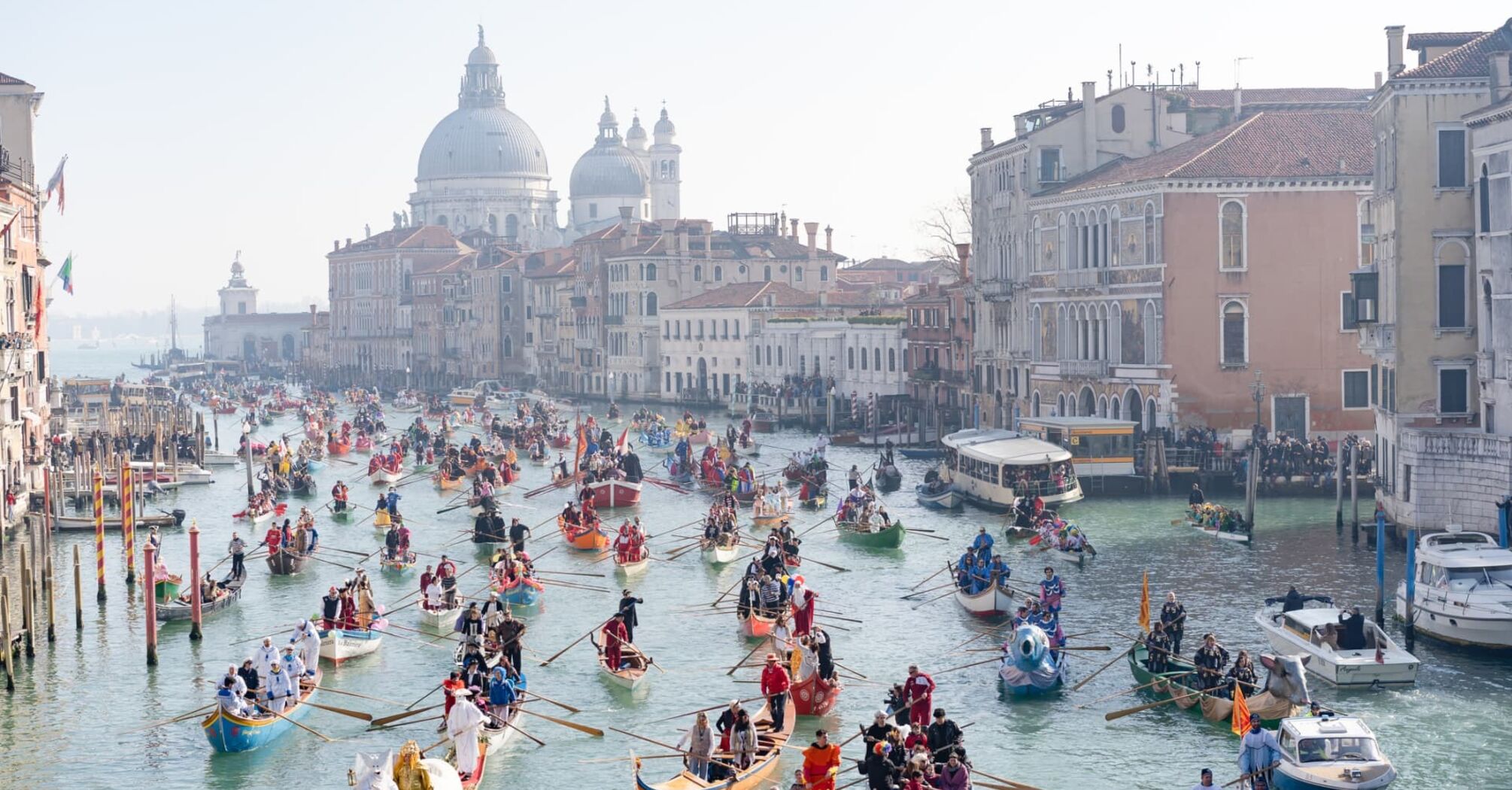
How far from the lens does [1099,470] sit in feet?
182

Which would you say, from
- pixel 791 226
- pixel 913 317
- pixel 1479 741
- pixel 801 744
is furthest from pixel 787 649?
pixel 791 226

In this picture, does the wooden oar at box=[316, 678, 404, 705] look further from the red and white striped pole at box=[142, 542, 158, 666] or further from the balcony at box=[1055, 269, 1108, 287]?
the balcony at box=[1055, 269, 1108, 287]

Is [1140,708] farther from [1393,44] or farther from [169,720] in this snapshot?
[1393,44]

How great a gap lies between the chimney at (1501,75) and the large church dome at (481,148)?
479 feet

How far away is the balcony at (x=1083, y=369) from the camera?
6294 cm

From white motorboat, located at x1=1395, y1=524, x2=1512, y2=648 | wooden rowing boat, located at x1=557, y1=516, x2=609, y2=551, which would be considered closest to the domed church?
wooden rowing boat, located at x1=557, y1=516, x2=609, y2=551

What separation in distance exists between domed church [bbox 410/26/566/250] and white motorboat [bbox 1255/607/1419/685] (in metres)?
149

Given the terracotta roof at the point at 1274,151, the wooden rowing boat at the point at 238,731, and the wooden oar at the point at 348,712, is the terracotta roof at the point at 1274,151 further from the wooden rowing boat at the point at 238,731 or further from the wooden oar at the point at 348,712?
the wooden rowing boat at the point at 238,731

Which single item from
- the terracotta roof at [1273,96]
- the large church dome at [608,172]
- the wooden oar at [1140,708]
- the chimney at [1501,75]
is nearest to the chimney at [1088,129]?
the terracotta roof at [1273,96]

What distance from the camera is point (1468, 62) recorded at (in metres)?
43.0

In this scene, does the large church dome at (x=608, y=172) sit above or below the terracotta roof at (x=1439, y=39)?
above

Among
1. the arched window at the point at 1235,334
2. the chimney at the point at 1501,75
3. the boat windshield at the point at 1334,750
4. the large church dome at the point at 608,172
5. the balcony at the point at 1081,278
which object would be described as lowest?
the boat windshield at the point at 1334,750

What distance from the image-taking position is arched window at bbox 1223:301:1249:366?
59.6m

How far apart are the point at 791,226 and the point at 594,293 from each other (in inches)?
493
